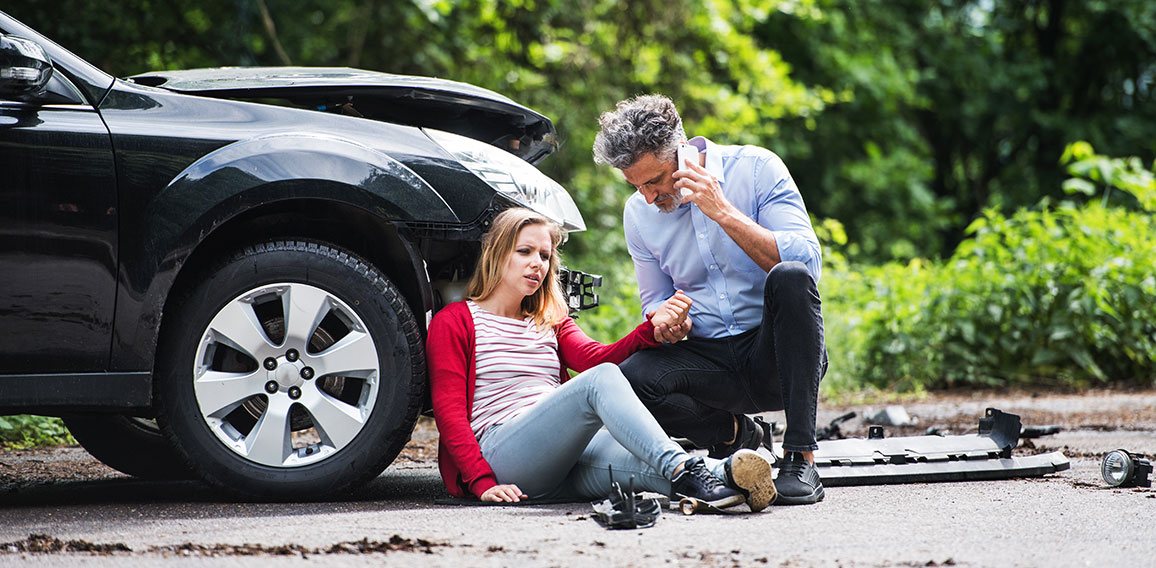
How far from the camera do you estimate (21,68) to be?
137 inches

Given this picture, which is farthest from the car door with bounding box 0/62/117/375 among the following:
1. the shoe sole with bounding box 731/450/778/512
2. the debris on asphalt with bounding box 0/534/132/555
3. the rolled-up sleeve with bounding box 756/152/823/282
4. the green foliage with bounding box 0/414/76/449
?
the green foliage with bounding box 0/414/76/449

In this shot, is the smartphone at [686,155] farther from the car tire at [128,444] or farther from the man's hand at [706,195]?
the car tire at [128,444]

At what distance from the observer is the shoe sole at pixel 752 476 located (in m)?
3.40

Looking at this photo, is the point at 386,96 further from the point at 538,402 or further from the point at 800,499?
the point at 800,499

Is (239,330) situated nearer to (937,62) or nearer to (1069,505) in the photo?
(1069,505)

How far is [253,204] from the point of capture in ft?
12.0

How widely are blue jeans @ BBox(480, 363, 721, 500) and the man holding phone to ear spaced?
40 centimetres

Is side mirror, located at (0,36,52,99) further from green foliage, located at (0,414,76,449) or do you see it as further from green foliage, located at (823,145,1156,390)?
green foliage, located at (823,145,1156,390)

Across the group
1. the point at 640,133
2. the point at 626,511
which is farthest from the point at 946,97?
the point at 626,511

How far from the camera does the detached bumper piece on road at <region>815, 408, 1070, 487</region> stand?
4.20 meters

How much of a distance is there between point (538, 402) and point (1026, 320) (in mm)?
→ 5664

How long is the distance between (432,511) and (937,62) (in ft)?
56.3

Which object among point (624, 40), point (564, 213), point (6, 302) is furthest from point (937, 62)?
point (6, 302)

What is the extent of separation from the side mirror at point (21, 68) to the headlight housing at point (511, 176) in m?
1.19
